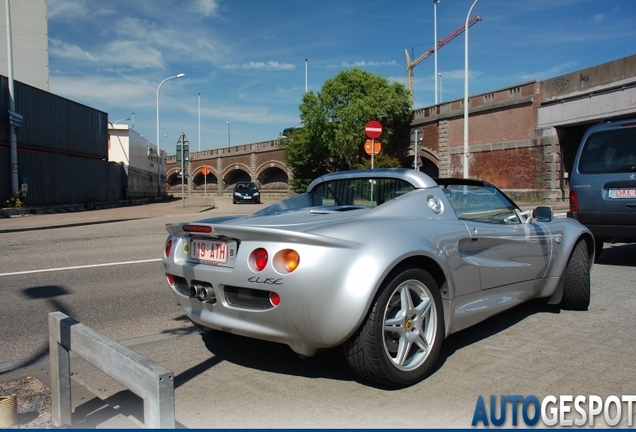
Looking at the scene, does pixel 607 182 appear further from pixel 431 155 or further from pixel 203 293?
pixel 431 155

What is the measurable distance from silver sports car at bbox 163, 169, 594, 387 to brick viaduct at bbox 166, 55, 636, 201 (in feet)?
83.9

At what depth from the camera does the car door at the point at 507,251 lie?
4.00 m

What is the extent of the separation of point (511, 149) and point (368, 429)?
3398 centimetres

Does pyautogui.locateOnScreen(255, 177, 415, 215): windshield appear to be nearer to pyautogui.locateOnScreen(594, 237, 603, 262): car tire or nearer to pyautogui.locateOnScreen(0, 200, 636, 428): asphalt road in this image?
pyautogui.locateOnScreen(0, 200, 636, 428): asphalt road

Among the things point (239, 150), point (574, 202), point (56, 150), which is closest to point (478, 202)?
point (574, 202)

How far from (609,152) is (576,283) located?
3320 mm

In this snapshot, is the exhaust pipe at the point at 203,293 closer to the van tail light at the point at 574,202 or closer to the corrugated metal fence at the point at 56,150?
the van tail light at the point at 574,202

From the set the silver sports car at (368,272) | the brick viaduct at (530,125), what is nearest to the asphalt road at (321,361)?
the silver sports car at (368,272)

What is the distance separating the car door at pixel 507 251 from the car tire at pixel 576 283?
1.48 feet

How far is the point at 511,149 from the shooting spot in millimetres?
34188

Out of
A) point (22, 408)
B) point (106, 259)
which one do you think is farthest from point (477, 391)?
point (106, 259)

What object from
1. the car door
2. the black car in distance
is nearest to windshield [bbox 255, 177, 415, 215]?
the car door

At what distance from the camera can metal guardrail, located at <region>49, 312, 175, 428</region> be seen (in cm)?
206

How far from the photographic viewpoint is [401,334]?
131 inches
